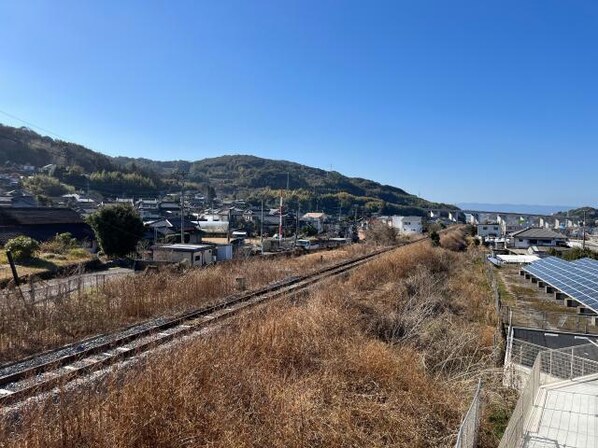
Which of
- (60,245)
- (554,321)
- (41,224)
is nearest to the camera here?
(554,321)

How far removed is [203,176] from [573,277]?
5241 inches

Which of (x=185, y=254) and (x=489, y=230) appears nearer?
(x=185, y=254)

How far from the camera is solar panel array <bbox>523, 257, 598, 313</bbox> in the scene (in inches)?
595

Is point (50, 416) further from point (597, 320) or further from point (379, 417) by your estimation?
point (597, 320)

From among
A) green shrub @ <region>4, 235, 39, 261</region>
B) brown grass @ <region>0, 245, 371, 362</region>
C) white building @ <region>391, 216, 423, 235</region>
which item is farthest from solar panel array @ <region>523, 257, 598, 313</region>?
white building @ <region>391, 216, 423, 235</region>

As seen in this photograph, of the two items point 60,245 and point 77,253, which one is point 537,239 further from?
point 60,245

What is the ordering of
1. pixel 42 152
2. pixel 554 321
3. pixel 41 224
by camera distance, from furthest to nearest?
pixel 42 152 → pixel 41 224 → pixel 554 321

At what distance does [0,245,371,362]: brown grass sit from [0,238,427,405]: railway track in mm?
613

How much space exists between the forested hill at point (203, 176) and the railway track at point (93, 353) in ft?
66.9

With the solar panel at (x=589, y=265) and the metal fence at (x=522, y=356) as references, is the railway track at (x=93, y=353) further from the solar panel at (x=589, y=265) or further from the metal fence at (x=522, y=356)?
the solar panel at (x=589, y=265)

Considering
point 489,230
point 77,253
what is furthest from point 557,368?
point 489,230

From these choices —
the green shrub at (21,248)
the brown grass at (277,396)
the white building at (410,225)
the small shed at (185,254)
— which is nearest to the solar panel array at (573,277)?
the brown grass at (277,396)

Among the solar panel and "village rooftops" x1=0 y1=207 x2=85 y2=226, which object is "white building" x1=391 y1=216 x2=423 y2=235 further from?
"village rooftops" x1=0 y1=207 x2=85 y2=226

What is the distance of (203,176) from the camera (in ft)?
467
